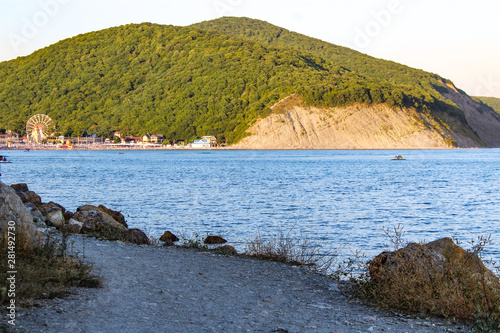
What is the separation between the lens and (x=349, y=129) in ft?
549

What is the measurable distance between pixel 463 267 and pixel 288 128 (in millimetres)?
160493

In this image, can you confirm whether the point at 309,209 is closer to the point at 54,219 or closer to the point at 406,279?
the point at 54,219

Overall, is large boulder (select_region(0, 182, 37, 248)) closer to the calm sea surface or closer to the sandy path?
the sandy path

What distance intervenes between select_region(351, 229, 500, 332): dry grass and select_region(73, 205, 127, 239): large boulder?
8.49m

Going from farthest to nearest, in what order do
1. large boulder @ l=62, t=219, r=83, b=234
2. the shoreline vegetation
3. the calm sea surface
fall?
the calm sea surface < large boulder @ l=62, t=219, r=83, b=234 < the shoreline vegetation

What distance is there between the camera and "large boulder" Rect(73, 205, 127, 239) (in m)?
15.2

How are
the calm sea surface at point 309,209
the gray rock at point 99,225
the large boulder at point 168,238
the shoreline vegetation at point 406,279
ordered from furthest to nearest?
the calm sea surface at point 309,209, the large boulder at point 168,238, the gray rock at point 99,225, the shoreline vegetation at point 406,279

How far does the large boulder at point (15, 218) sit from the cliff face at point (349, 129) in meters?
158

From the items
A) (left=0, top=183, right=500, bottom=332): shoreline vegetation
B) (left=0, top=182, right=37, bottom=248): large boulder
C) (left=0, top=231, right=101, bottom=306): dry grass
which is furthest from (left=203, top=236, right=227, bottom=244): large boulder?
(left=0, top=182, right=37, bottom=248): large boulder

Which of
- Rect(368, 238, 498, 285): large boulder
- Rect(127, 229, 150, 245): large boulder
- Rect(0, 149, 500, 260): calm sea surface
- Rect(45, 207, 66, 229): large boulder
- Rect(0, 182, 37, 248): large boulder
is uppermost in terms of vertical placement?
Rect(0, 182, 37, 248): large boulder

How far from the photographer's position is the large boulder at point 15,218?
9391mm

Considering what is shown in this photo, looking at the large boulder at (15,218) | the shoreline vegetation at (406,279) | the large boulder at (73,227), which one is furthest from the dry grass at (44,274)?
the large boulder at (73,227)

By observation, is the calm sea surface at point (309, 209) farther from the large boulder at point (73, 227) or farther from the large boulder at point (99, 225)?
the large boulder at point (73, 227)

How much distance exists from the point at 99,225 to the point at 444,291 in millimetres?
10746
